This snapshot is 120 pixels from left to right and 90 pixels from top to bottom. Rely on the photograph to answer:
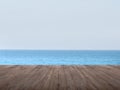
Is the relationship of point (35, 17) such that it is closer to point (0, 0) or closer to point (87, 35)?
point (87, 35)

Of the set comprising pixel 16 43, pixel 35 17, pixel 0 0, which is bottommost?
pixel 16 43

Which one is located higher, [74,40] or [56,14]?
[56,14]

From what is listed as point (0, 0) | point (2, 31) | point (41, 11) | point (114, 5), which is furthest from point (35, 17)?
point (0, 0)

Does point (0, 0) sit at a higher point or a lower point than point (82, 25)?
higher

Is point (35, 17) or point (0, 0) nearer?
point (35, 17)

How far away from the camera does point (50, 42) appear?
4106 centimetres

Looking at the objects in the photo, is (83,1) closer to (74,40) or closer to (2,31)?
(74,40)

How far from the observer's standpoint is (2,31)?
43.0 m

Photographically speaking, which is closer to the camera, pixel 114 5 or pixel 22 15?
pixel 114 5

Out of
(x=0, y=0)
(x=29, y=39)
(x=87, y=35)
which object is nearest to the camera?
(x=87, y=35)

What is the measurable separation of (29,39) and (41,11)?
390 cm

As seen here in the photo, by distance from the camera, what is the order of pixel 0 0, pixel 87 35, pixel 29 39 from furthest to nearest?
1. pixel 0 0
2. pixel 29 39
3. pixel 87 35

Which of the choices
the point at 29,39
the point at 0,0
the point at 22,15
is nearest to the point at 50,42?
the point at 29,39

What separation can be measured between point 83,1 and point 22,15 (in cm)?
836
